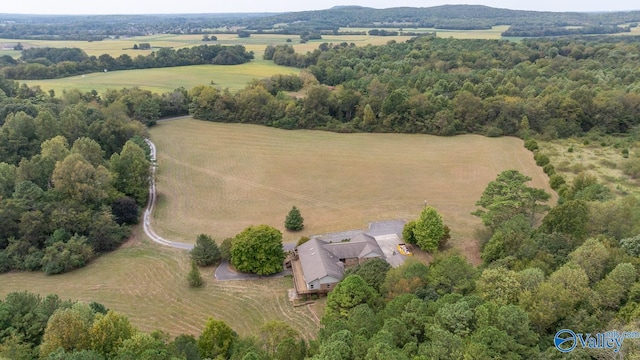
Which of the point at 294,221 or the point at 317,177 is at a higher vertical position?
the point at 294,221

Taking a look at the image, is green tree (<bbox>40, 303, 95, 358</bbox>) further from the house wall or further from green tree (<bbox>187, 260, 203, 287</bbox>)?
the house wall

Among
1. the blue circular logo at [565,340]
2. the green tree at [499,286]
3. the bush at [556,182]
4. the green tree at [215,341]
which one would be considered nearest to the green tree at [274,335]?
the green tree at [215,341]

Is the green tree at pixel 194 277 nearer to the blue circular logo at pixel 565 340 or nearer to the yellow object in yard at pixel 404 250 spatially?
the yellow object in yard at pixel 404 250

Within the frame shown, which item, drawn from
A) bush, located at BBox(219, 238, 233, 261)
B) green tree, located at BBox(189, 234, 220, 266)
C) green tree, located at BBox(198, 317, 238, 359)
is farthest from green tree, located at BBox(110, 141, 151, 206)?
green tree, located at BBox(198, 317, 238, 359)

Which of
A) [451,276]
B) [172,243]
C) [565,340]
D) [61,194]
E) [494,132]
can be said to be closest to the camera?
[565,340]

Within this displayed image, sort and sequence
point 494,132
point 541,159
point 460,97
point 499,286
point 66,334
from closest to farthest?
point 66,334
point 499,286
point 541,159
point 494,132
point 460,97

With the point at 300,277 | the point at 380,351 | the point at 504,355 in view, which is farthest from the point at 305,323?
the point at 504,355

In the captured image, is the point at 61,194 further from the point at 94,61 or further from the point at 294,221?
the point at 94,61

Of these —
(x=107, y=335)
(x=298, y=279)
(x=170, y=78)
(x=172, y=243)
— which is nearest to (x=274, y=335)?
(x=107, y=335)
